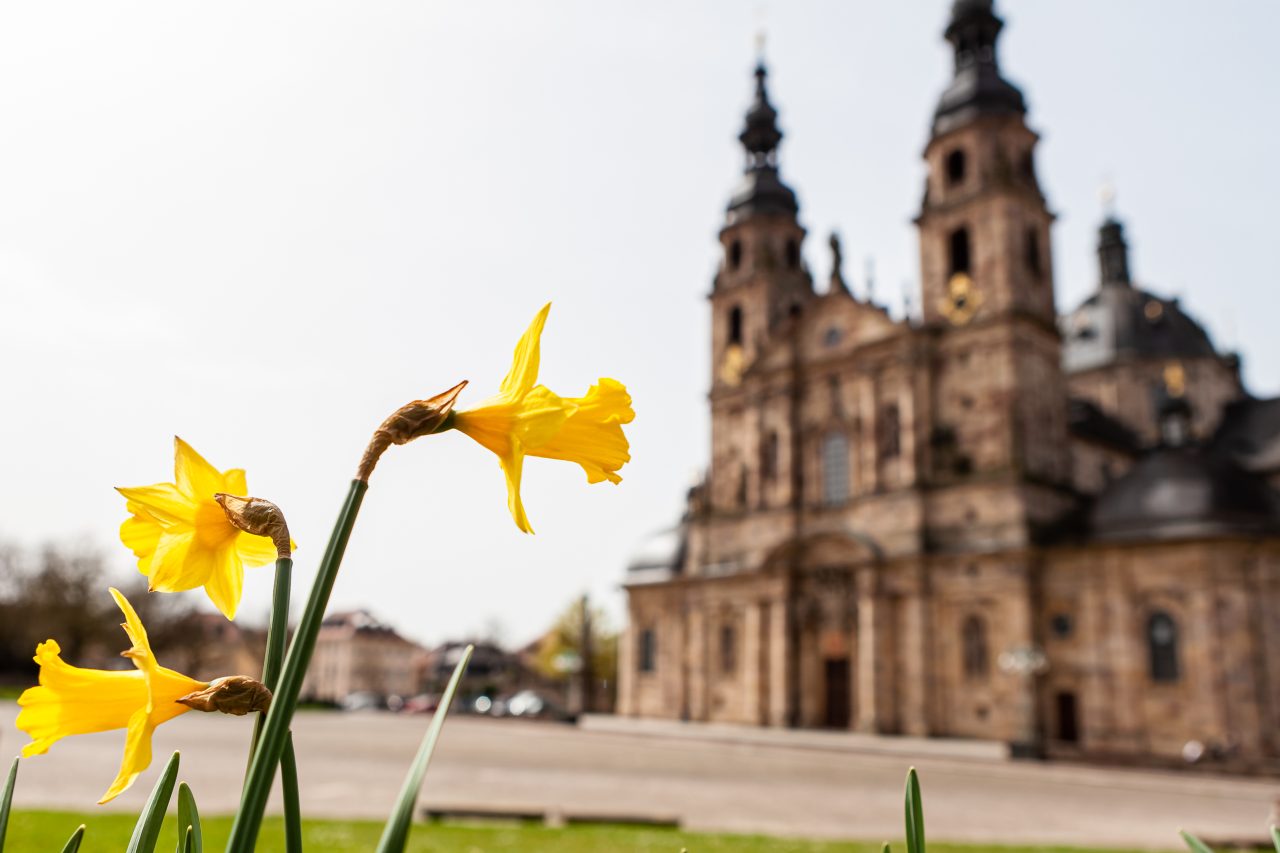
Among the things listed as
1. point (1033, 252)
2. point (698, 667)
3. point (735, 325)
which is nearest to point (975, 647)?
point (698, 667)

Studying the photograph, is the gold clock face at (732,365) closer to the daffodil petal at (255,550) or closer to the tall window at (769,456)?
the tall window at (769,456)

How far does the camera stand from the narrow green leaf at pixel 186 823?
50.8 inches

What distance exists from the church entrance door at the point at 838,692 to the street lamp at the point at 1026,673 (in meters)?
6.13

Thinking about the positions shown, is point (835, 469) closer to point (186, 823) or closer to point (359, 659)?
point (186, 823)

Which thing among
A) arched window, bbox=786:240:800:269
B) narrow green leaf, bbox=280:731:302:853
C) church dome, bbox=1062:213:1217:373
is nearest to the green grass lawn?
narrow green leaf, bbox=280:731:302:853

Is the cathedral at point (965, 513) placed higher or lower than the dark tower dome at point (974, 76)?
lower

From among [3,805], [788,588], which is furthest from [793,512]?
[3,805]

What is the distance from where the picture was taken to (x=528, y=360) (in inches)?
47.6

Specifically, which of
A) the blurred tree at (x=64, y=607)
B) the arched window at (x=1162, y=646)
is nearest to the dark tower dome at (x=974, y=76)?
the arched window at (x=1162, y=646)

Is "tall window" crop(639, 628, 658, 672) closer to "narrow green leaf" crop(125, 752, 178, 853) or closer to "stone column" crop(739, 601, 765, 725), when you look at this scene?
"stone column" crop(739, 601, 765, 725)

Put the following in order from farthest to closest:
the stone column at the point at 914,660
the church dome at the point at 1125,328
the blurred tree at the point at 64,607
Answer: the blurred tree at the point at 64,607, the church dome at the point at 1125,328, the stone column at the point at 914,660

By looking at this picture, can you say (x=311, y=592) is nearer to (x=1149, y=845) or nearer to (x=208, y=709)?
(x=208, y=709)

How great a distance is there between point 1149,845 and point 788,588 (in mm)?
26138

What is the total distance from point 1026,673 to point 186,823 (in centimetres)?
3283
